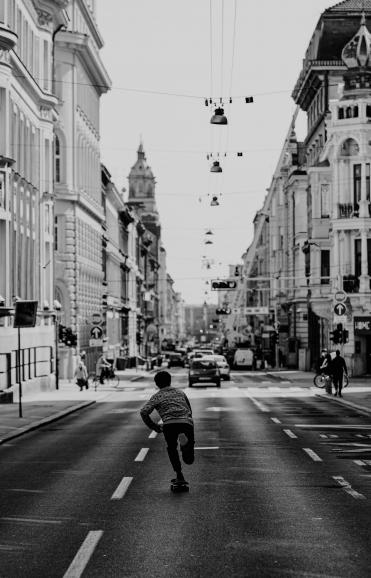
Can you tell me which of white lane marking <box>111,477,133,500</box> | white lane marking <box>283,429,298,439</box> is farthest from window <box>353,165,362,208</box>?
white lane marking <box>111,477,133,500</box>

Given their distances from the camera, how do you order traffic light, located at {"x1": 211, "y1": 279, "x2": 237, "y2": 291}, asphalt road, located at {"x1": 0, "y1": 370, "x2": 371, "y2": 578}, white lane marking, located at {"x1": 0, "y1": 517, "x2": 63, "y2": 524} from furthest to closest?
traffic light, located at {"x1": 211, "y1": 279, "x2": 237, "y2": 291}
white lane marking, located at {"x1": 0, "y1": 517, "x2": 63, "y2": 524}
asphalt road, located at {"x1": 0, "y1": 370, "x2": 371, "y2": 578}

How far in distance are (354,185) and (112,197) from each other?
3852cm

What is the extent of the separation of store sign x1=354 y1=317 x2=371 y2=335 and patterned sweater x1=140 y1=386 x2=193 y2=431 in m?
46.5

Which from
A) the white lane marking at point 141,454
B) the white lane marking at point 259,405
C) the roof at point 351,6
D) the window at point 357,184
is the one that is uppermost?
the roof at point 351,6

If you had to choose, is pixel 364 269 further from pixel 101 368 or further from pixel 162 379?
pixel 162 379

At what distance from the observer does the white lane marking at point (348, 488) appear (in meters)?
14.5

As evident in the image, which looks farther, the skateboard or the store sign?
the store sign

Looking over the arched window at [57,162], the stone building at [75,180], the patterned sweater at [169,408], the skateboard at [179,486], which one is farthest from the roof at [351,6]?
the skateboard at [179,486]

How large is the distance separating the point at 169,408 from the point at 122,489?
1.51 meters

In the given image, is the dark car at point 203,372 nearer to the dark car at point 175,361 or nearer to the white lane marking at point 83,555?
the white lane marking at point 83,555

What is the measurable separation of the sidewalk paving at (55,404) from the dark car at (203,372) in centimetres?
465

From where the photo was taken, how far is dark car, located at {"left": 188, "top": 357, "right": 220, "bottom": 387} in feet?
184

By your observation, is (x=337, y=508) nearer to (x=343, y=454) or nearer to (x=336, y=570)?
(x=336, y=570)

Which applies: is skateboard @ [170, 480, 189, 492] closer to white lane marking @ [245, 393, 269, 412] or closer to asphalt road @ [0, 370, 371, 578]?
asphalt road @ [0, 370, 371, 578]
